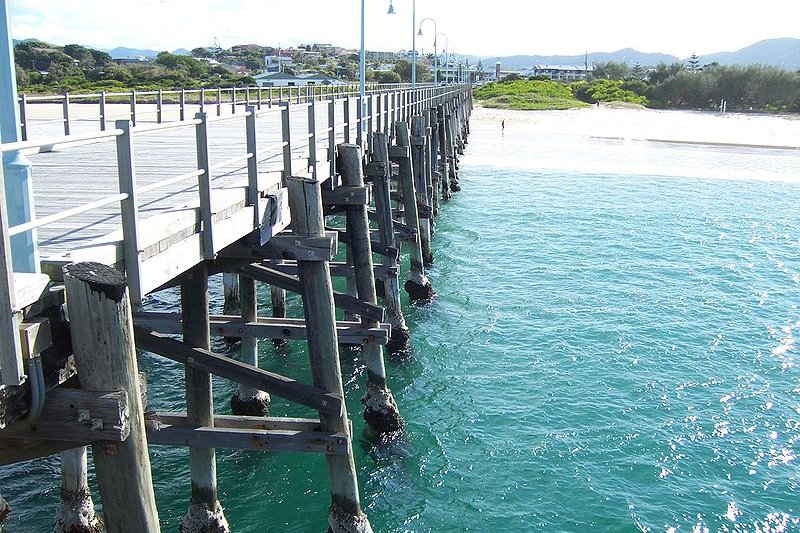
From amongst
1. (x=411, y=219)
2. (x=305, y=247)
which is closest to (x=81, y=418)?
(x=305, y=247)

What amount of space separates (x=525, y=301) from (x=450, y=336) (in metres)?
2.89

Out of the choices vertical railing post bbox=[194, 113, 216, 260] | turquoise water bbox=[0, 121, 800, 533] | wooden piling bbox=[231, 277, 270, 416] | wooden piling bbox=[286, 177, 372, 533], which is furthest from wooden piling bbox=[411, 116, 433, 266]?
vertical railing post bbox=[194, 113, 216, 260]

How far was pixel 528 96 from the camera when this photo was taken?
3189 inches

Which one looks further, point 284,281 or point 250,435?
point 284,281

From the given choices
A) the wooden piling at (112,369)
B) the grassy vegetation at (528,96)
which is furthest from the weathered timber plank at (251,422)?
the grassy vegetation at (528,96)

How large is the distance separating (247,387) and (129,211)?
592 centimetres

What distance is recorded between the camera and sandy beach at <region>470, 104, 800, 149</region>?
182 ft

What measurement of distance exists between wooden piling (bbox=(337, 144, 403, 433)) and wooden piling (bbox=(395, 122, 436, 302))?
4883mm

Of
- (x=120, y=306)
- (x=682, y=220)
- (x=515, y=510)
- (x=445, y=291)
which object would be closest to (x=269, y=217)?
(x=120, y=306)

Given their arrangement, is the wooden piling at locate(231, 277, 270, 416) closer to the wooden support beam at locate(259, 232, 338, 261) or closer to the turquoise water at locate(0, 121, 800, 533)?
the turquoise water at locate(0, 121, 800, 533)

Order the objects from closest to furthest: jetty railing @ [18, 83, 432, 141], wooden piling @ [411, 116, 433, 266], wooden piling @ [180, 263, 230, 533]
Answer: wooden piling @ [180, 263, 230, 533]
wooden piling @ [411, 116, 433, 266]
jetty railing @ [18, 83, 432, 141]

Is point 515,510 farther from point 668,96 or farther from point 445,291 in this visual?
point 668,96

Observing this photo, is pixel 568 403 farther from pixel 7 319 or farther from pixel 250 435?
pixel 7 319

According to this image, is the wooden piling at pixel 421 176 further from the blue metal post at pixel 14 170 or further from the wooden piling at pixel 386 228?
the blue metal post at pixel 14 170
